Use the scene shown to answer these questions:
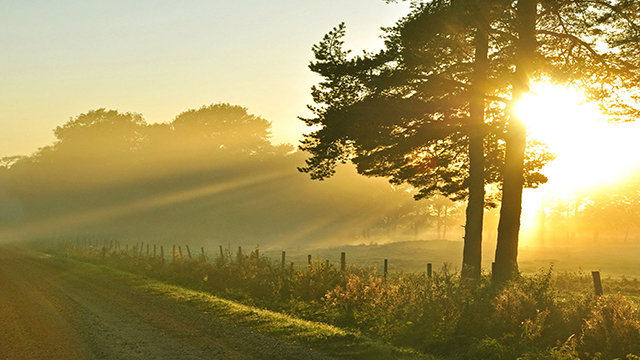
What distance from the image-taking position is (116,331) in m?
13.5

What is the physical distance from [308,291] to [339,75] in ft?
25.9

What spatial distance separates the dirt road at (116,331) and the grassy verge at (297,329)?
1.51ft

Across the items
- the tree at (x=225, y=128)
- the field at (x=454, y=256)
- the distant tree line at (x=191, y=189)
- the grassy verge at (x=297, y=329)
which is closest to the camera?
the grassy verge at (x=297, y=329)

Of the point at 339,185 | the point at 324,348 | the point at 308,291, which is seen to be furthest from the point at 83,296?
the point at 339,185

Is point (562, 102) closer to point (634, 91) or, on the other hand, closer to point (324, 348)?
point (634, 91)

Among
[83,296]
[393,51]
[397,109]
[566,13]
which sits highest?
[566,13]

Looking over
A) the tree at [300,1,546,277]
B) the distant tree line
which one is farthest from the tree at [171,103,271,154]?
the tree at [300,1,546,277]

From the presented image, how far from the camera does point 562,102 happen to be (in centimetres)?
2253

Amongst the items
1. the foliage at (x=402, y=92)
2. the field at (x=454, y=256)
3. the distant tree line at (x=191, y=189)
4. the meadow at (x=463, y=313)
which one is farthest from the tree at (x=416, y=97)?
the distant tree line at (x=191, y=189)

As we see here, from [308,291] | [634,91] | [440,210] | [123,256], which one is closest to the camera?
[308,291]

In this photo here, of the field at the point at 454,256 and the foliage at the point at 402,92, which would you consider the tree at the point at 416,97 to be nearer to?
the foliage at the point at 402,92

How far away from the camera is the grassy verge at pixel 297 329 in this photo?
11.8 m

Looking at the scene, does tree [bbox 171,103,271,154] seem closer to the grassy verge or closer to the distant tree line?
the distant tree line

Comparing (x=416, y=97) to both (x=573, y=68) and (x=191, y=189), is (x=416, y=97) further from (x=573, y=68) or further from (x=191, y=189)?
(x=191, y=189)
